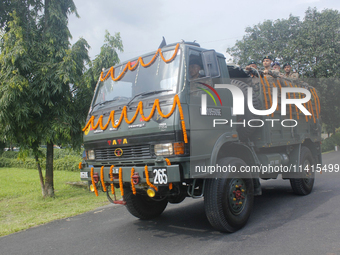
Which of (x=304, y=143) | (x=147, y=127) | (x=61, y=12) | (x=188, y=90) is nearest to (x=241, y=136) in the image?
(x=188, y=90)

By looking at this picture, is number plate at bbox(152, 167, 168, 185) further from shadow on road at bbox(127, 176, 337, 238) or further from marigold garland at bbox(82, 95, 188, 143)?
shadow on road at bbox(127, 176, 337, 238)

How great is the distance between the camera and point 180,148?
4.04 m

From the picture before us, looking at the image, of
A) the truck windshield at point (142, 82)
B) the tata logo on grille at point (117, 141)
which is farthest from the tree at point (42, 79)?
the tata logo on grille at point (117, 141)

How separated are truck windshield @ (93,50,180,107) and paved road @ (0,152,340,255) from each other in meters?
2.07

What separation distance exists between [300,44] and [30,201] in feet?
58.1

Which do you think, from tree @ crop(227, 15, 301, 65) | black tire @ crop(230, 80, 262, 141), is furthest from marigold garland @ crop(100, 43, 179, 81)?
tree @ crop(227, 15, 301, 65)

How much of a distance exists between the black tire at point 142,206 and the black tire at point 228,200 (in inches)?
46.5

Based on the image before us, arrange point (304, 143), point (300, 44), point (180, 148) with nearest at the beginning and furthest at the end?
point (180, 148), point (304, 143), point (300, 44)

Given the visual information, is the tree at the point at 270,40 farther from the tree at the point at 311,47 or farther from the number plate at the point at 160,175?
the number plate at the point at 160,175

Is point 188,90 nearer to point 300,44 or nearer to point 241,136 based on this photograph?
point 241,136

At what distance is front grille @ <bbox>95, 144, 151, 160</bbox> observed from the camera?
14.1 feet

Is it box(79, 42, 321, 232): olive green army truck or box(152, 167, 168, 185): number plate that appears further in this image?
box(79, 42, 321, 232): olive green army truck

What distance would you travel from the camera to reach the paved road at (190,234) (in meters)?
4.06

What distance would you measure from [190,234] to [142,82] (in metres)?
2.38
